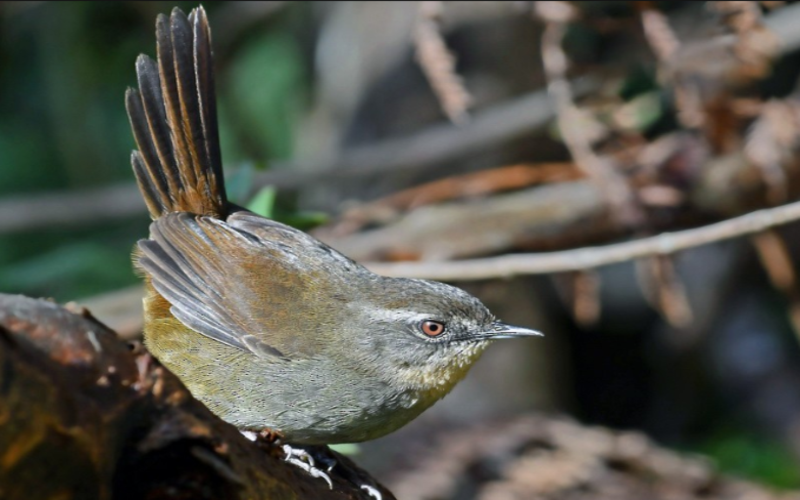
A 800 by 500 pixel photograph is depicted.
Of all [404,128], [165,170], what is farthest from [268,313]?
[404,128]

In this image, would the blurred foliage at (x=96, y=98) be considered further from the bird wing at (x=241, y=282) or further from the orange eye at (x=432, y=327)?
the orange eye at (x=432, y=327)

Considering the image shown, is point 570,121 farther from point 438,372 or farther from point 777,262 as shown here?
point 438,372

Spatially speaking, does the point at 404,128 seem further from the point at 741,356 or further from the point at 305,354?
the point at 305,354

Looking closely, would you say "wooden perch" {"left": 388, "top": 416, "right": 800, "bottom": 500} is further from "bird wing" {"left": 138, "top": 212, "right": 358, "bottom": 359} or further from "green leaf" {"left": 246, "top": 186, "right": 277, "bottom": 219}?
Answer: "green leaf" {"left": 246, "top": 186, "right": 277, "bottom": 219}

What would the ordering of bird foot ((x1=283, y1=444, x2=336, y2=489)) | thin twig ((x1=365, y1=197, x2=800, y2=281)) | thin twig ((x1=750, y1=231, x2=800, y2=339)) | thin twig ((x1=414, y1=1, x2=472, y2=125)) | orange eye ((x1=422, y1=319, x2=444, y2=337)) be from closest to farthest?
1. bird foot ((x1=283, y1=444, x2=336, y2=489))
2. orange eye ((x1=422, y1=319, x2=444, y2=337))
3. thin twig ((x1=414, y1=1, x2=472, y2=125))
4. thin twig ((x1=365, y1=197, x2=800, y2=281))
5. thin twig ((x1=750, y1=231, x2=800, y2=339))

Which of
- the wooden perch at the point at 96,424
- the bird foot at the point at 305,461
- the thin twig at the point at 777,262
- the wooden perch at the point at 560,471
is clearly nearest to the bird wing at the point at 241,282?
the bird foot at the point at 305,461

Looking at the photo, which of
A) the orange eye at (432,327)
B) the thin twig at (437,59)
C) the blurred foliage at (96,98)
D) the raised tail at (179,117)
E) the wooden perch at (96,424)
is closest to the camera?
the wooden perch at (96,424)

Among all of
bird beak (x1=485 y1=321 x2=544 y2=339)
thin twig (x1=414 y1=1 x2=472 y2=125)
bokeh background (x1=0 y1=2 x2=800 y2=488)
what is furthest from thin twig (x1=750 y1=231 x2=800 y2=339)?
bird beak (x1=485 y1=321 x2=544 y2=339)
